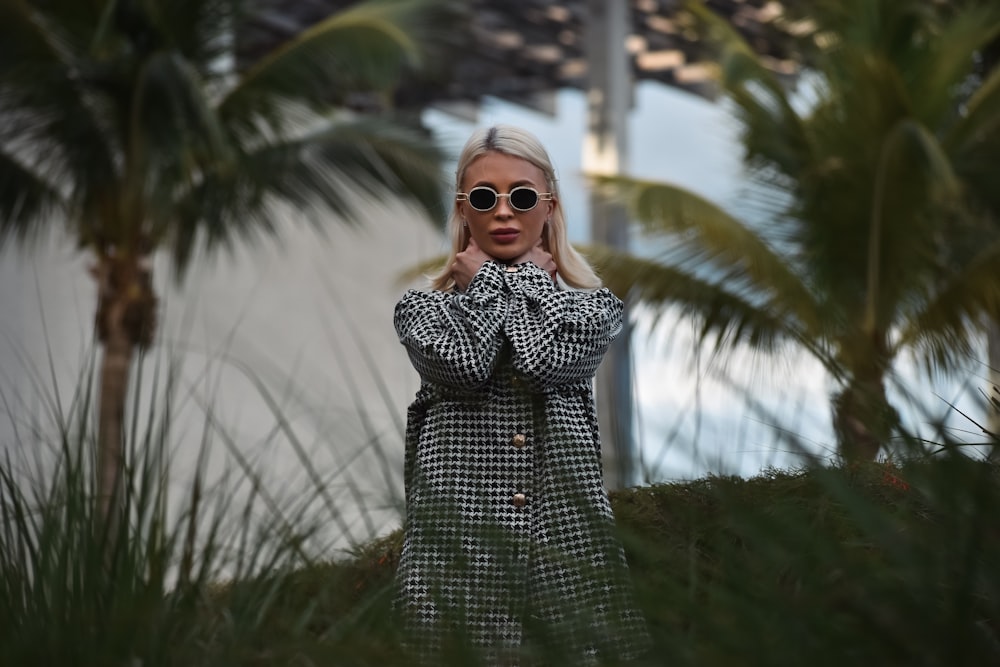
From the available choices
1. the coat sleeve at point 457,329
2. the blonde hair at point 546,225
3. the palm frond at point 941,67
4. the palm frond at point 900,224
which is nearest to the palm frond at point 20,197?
the palm frond at point 900,224

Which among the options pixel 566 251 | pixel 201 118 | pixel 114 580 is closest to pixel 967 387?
pixel 114 580

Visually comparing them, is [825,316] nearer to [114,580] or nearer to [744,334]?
[114,580]

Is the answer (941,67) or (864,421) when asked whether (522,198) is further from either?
(941,67)

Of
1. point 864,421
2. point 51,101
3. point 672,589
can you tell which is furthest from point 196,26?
point 672,589

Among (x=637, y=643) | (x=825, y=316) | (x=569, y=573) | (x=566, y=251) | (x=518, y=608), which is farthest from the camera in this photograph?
(x=566, y=251)

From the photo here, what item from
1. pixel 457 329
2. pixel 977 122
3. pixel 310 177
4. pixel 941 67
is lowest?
pixel 457 329

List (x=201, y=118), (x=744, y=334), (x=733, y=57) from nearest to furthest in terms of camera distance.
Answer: (x=201, y=118)
(x=744, y=334)
(x=733, y=57)

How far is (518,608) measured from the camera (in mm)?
1705

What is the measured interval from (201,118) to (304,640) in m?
7.83

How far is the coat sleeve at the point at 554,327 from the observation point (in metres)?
2.84

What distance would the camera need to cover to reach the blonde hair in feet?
10.4

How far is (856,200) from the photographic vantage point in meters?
9.72

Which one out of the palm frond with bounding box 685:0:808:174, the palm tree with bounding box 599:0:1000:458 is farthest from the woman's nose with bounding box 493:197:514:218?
the palm frond with bounding box 685:0:808:174

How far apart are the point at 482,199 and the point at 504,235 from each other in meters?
0.08
